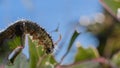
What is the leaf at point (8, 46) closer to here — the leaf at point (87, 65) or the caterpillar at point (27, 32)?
the caterpillar at point (27, 32)

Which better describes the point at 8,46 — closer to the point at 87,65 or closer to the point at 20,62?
the point at 20,62

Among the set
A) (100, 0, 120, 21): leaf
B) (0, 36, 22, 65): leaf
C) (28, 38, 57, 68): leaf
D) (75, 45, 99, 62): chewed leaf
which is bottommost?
(75, 45, 99, 62): chewed leaf

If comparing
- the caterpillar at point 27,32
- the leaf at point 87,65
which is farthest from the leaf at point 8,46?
the leaf at point 87,65

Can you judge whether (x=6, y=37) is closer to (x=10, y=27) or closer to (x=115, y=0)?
(x=10, y=27)

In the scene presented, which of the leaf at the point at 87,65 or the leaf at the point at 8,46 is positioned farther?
the leaf at the point at 8,46

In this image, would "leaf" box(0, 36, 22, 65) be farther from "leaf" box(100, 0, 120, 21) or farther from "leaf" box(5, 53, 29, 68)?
"leaf" box(100, 0, 120, 21)

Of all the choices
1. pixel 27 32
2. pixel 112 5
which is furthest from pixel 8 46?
pixel 112 5

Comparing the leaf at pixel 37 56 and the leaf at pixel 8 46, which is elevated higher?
the leaf at pixel 8 46

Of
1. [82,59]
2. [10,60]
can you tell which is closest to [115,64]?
[82,59]

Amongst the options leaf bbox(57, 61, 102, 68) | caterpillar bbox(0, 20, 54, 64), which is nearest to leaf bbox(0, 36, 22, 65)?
caterpillar bbox(0, 20, 54, 64)
